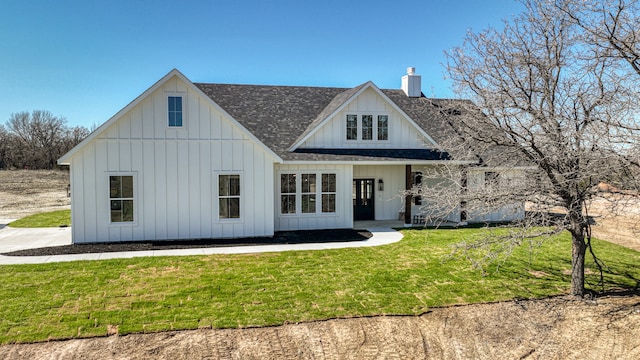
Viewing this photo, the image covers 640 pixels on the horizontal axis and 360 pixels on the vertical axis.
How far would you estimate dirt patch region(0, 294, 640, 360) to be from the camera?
264 inches

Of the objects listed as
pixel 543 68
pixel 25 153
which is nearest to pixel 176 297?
pixel 543 68

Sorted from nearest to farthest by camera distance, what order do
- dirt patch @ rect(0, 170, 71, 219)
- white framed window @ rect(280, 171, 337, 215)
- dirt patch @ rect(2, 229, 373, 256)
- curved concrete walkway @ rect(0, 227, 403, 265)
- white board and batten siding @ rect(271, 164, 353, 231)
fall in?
1. curved concrete walkway @ rect(0, 227, 403, 265)
2. dirt patch @ rect(2, 229, 373, 256)
3. white board and batten siding @ rect(271, 164, 353, 231)
4. white framed window @ rect(280, 171, 337, 215)
5. dirt patch @ rect(0, 170, 71, 219)

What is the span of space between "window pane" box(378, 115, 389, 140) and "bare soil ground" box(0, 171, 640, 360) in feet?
33.6

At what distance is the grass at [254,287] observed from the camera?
305 inches

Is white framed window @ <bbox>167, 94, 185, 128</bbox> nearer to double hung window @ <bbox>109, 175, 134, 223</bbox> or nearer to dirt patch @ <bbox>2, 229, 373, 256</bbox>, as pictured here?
double hung window @ <bbox>109, 175, 134, 223</bbox>

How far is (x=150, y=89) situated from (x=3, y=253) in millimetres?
6353

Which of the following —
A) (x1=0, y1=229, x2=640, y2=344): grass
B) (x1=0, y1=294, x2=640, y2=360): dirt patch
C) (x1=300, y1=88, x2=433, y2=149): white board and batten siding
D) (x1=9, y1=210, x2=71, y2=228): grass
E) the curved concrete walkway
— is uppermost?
(x1=300, y1=88, x2=433, y2=149): white board and batten siding

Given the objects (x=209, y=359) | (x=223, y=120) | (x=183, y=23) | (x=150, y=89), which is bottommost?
(x=209, y=359)

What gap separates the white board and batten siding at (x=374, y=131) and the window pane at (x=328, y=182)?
1.36 meters

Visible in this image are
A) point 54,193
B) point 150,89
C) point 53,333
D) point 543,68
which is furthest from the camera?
point 54,193

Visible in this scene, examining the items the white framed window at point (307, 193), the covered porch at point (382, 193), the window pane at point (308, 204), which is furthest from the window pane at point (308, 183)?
the covered porch at point (382, 193)

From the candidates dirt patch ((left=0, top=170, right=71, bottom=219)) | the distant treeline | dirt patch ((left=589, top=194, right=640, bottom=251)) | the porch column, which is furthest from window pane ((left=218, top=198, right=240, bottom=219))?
the distant treeline

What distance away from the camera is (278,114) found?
1967 cm

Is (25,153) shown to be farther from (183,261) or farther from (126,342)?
(126,342)
